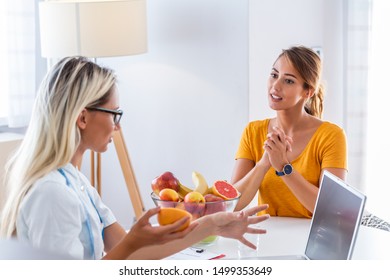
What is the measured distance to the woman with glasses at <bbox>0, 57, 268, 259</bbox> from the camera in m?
1.43

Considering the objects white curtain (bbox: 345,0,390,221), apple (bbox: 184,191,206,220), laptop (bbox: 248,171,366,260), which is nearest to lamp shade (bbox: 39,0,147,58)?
white curtain (bbox: 345,0,390,221)

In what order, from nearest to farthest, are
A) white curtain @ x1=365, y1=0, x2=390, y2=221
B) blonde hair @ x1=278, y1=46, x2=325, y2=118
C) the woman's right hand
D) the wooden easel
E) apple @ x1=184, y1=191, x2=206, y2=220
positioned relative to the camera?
the woman's right hand → apple @ x1=184, y1=191, x2=206, y2=220 → blonde hair @ x1=278, y1=46, x2=325, y2=118 → the wooden easel → white curtain @ x1=365, y1=0, x2=390, y2=221

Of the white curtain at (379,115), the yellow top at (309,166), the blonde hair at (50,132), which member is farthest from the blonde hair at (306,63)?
the white curtain at (379,115)

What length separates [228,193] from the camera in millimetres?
1860

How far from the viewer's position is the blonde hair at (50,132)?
1480 millimetres

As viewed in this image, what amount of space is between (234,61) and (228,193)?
1582mm

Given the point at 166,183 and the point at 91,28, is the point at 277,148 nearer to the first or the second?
the point at 166,183

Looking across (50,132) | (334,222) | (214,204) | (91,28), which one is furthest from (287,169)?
(91,28)

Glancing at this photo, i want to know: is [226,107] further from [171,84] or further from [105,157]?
[105,157]

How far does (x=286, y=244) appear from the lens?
187 cm

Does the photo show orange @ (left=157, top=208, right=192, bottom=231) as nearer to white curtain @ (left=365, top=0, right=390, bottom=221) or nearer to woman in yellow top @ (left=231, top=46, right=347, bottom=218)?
woman in yellow top @ (left=231, top=46, right=347, bottom=218)

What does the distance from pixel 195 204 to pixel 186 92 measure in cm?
178

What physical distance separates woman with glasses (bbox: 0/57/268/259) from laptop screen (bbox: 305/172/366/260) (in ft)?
0.54

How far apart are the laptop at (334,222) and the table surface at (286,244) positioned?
5 cm
